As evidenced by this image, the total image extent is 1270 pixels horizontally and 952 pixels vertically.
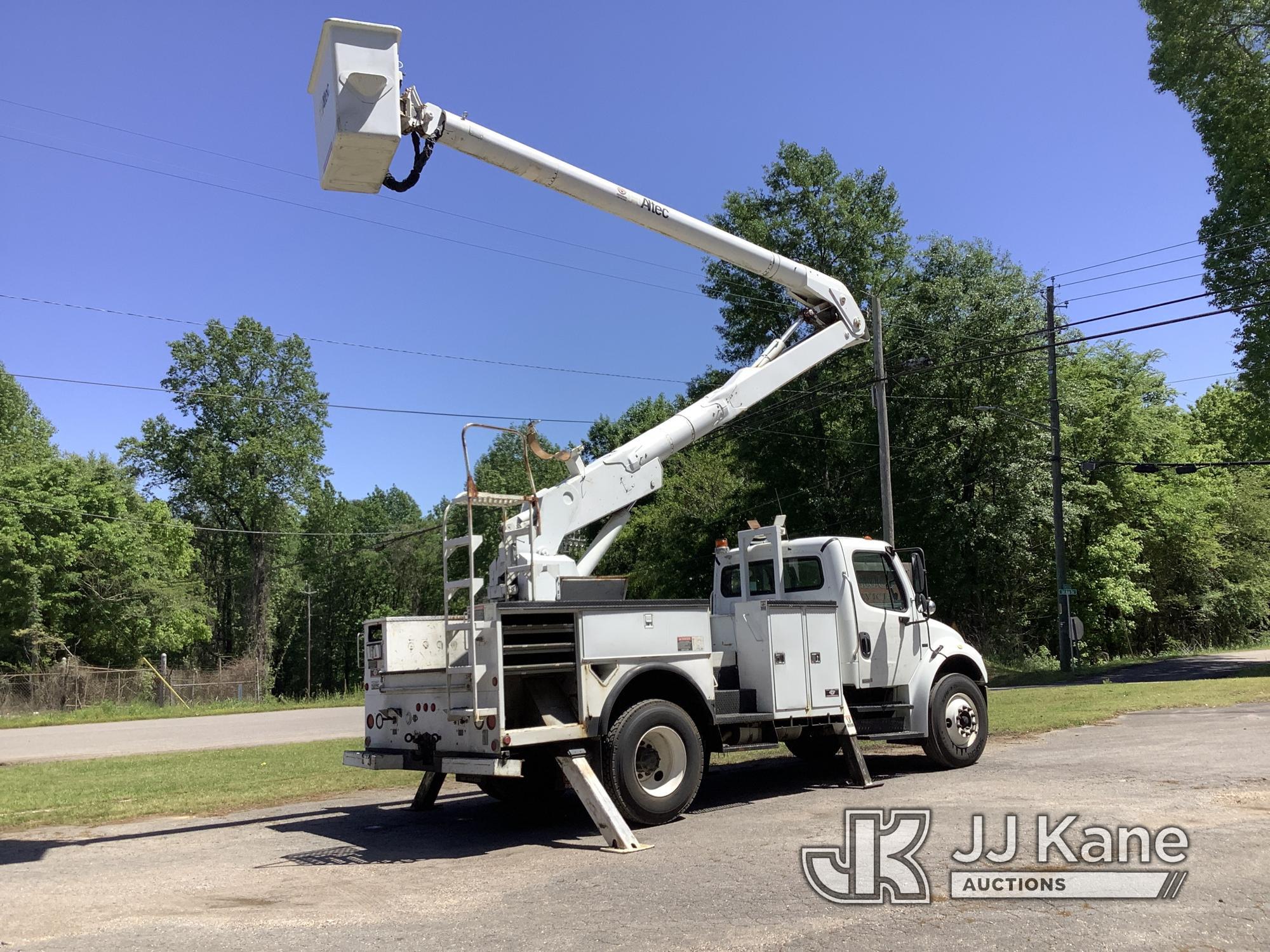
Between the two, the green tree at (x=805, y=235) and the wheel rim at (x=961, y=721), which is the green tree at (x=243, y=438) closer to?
the green tree at (x=805, y=235)

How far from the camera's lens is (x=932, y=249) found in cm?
3975

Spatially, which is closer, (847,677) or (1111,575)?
(847,677)

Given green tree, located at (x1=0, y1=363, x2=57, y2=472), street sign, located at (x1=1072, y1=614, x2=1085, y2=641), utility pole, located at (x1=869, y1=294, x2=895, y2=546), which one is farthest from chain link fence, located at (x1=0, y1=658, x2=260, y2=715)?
street sign, located at (x1=1072, y1=614, x2=1085, y2=641)

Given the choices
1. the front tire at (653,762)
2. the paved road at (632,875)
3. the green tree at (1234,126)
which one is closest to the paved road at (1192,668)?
the green tree at (1234,126)

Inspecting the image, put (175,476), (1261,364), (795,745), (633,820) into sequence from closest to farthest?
(633,820)
(795,745)
(1261,364)
(175,476)

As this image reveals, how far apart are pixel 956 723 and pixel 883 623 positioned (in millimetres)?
1526

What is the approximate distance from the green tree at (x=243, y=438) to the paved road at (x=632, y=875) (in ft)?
149

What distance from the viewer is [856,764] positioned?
33.7ft

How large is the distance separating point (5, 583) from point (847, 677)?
42416 mm

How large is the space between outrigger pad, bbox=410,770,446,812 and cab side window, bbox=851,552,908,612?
4.91 meters

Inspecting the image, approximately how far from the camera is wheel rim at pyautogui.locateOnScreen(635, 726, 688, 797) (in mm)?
8562

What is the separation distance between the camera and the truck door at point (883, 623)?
10.8m

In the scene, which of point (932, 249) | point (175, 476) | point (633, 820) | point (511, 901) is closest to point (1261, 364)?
point (932, 249)

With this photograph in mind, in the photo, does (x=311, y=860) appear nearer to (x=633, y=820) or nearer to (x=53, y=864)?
(x=53, y=864)
